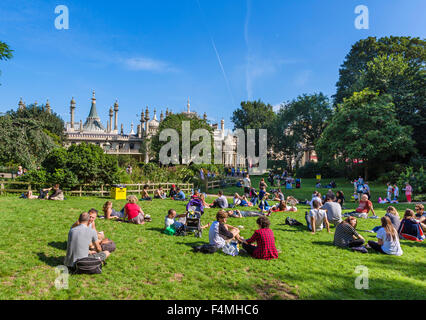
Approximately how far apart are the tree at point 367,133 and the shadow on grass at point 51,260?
2835 cm

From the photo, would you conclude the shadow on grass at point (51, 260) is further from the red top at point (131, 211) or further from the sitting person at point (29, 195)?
the sitting person at point (29, 195)

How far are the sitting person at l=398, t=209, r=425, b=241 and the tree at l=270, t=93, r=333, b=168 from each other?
122 feet

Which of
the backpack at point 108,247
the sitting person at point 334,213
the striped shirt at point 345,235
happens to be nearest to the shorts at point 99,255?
the backpack at point 108,247

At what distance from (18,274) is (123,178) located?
52.1 feet

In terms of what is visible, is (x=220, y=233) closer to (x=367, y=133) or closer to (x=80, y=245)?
(x=80, y=245)

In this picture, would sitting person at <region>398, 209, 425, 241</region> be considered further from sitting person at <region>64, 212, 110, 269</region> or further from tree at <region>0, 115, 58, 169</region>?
tree at <region>0, 115, 58, 169</region>

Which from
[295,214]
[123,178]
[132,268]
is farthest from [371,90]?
[132,268]

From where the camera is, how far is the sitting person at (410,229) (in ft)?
30.5

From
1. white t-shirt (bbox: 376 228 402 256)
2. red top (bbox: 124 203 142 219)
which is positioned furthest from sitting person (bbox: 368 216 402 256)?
red top (bbox: 124 203 142 219)

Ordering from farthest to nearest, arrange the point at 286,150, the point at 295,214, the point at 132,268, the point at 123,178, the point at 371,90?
the point at 286,150 → the point at 371,90 → the point at 123,178 → the point at 295,214 → the point at 132,268

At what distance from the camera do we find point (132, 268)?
20.3 feet

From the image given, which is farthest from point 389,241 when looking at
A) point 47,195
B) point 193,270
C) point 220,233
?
point 47,195

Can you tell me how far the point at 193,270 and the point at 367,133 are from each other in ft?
90.9
